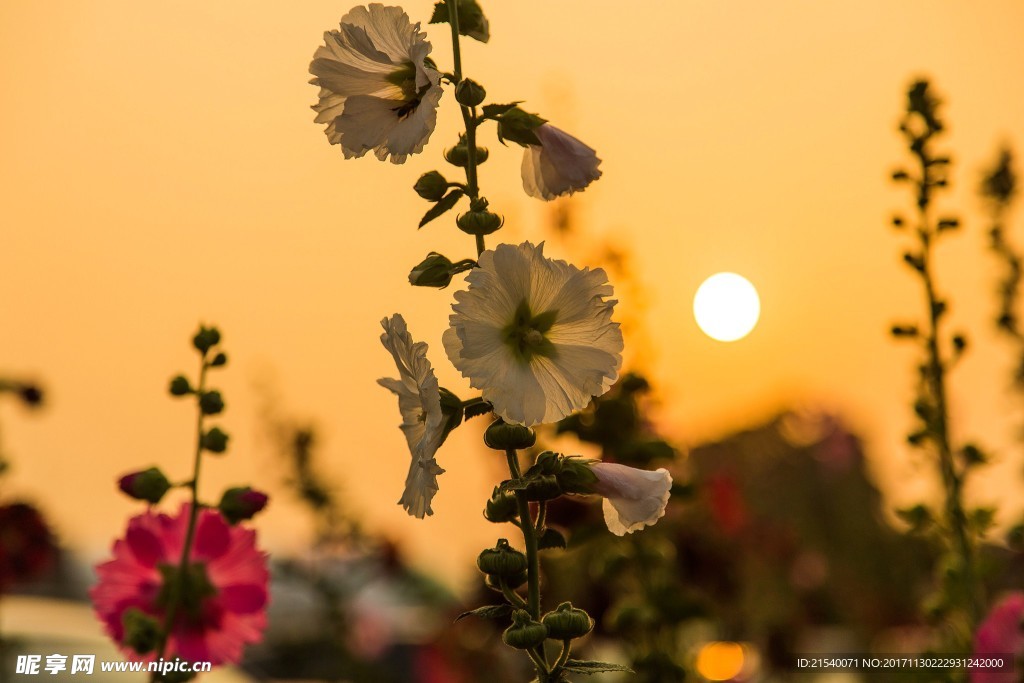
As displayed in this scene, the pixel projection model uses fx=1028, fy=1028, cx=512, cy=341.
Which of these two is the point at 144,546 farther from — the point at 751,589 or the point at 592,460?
the point at 751,589

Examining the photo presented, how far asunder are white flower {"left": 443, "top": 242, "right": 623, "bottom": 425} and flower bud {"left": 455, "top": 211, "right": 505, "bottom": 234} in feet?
0.14

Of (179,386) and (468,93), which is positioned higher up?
(468,93)

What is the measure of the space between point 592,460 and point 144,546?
0.84 meters

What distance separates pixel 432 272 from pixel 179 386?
0.57m

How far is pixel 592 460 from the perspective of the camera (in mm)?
1050

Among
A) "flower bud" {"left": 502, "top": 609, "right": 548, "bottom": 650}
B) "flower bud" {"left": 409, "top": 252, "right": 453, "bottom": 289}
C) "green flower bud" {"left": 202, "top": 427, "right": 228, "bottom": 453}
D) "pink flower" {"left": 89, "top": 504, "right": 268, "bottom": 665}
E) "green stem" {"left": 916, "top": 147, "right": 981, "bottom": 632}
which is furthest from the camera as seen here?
"green stem" {"left": 916, "top": 147, "right": 981, "bottom": 632}

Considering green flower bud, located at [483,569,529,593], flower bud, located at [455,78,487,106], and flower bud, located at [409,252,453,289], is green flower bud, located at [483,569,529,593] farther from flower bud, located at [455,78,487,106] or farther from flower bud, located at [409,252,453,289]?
flower bud, located at [455,78,487,106]

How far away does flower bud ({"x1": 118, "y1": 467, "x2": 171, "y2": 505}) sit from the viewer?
4.47ft

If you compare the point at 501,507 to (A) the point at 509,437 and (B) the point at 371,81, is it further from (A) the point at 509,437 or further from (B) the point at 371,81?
(B) the point at 371,81

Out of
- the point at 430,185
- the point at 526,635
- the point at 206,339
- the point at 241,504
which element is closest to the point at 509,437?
the point at 526,635

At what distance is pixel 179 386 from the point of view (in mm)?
1441

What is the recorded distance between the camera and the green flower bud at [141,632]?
1.29m

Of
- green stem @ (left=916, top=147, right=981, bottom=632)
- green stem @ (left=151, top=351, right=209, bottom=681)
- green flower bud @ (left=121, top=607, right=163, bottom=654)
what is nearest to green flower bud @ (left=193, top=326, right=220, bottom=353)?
green stem @ (left=151, top=351, right=209, bottom=681)

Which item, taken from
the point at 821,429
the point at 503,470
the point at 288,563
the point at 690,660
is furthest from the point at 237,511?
the point at 821,429
